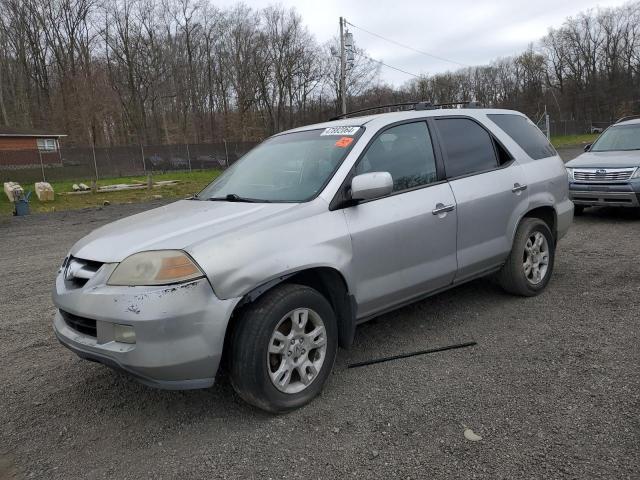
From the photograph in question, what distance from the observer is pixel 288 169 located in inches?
151

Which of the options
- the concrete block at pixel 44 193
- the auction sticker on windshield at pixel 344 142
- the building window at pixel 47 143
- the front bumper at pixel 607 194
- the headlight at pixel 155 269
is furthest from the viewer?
the building window at pixel 47 143

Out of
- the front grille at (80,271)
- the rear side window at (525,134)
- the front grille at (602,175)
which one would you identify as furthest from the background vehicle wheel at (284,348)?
the front grille at (602,175)

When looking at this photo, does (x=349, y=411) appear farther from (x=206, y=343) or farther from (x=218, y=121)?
(x=218, y=121)

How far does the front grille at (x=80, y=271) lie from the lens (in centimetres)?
293

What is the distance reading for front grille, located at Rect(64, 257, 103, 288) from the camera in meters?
2.93

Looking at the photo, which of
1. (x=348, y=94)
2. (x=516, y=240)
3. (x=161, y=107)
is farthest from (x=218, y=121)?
(x=516, y=240)

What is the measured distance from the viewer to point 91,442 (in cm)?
289

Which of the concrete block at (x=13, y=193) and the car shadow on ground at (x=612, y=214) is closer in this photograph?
the car shadow on ground at (x=612, y=214)

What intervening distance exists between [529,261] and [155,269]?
3.56 meters

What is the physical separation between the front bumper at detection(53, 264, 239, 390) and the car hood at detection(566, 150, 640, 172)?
809cm

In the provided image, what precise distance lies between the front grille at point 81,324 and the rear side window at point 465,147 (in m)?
2.82

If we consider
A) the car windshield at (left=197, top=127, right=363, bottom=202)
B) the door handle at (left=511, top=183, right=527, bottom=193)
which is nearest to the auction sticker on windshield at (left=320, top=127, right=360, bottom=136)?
the car windshield at (left=197, top=127, right=363, bottom=202)

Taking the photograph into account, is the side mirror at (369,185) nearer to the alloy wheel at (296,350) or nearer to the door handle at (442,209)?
the door handle at (442,209)

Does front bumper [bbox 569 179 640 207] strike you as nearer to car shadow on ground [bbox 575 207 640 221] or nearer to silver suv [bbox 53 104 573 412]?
car shadow on ground [bbox 575 207 640 221]
